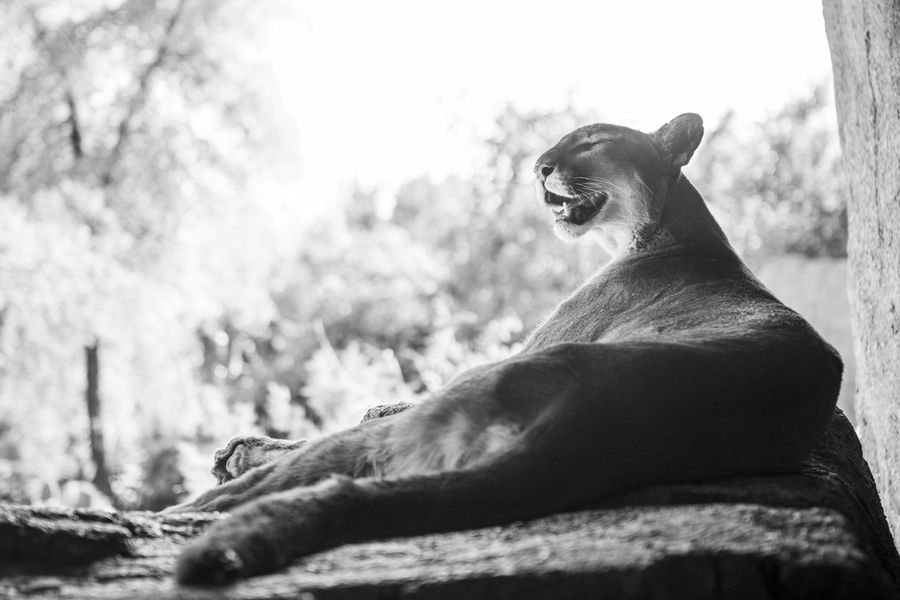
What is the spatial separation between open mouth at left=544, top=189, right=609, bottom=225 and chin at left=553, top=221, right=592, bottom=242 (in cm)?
2

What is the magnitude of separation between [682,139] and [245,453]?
2669 millimetres

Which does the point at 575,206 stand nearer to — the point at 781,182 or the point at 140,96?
the point at 140,96

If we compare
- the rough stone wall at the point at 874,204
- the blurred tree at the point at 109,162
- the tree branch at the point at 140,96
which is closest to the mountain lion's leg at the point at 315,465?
the rough stone wall at the point at 874,204

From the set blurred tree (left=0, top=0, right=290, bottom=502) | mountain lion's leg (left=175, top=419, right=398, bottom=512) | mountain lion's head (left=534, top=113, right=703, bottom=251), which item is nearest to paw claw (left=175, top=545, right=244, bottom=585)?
mountain lion's leg (left=175, top=419, right=398, bottom=512)

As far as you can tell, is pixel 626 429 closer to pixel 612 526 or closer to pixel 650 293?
pixel 612 526

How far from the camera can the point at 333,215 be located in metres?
22.5

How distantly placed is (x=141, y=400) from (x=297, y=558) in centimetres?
981

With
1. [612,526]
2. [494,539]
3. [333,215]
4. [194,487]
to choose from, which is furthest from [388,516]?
[333,215]

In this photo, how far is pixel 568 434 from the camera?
2795mm

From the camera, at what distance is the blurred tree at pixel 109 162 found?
10383 millimetres

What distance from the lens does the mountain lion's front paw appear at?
4.35 m

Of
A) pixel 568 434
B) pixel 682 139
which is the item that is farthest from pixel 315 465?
pixel 682 139

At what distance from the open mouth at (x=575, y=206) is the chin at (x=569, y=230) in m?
0.02

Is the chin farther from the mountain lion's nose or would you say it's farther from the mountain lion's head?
the mountain lion's nose
